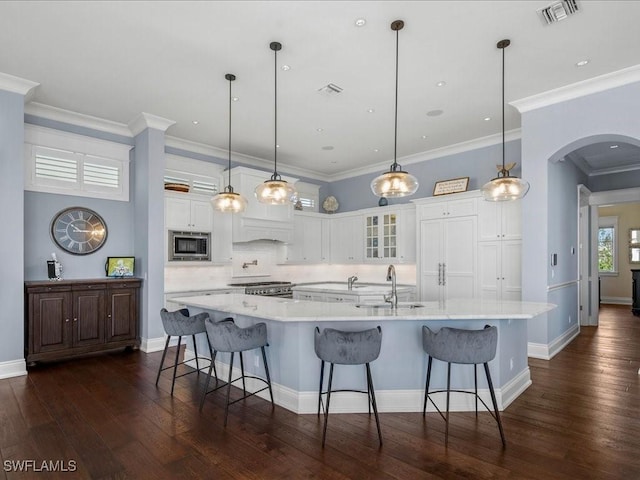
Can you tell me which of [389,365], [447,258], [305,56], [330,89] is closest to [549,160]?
[447,258]

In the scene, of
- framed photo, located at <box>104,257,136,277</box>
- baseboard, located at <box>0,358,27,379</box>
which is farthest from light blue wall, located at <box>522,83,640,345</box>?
baseboard, located at <box>0,358,27,379</box>

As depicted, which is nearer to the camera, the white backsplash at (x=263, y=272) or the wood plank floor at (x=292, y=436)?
the wood plank floor at (x=292, y=436)

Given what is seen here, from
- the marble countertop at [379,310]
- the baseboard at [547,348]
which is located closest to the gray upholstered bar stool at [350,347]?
the marble countertop at [379,310]

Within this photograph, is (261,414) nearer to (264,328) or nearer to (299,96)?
(264,328)

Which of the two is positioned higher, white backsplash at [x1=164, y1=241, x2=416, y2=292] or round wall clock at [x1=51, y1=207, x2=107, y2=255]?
round wall clock at [x1=51, y1=207, x2=107, y2=255]

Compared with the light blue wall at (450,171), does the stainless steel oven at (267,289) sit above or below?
below

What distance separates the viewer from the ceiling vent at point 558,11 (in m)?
2.82

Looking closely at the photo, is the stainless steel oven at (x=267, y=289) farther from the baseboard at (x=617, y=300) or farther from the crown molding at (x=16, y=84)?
the baseboard at (x=617, y=300)

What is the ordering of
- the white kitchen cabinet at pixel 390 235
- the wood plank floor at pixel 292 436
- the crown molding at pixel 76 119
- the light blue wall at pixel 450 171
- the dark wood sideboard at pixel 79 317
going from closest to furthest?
the wood plank floor at pixel 292 436 < the dark wood sideboard at pixel 79 317 < the crown molding at pixel 76 119 < the light blue wall at pixel 450 171 < the white kitchen cabinet at pixel 390 235

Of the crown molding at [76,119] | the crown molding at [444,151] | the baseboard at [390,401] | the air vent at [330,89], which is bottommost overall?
the baseboard at [390,401]

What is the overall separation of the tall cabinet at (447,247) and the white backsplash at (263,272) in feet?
2.63

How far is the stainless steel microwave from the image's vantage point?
566 cm

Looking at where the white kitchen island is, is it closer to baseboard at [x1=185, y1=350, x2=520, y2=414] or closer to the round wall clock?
baseboard at [x1=185, y1=350, x2=520, y2=414]

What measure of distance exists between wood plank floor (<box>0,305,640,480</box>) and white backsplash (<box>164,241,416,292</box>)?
2.36m
